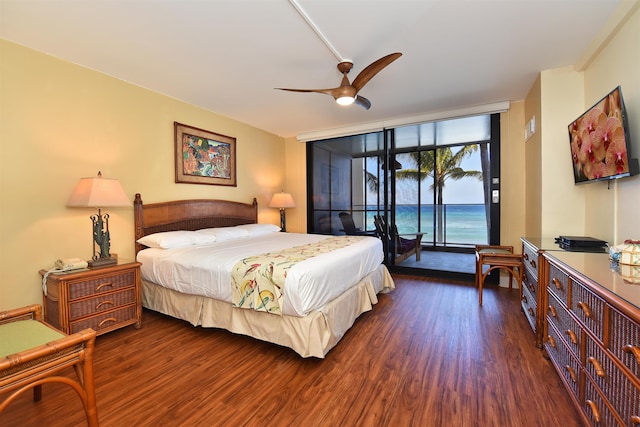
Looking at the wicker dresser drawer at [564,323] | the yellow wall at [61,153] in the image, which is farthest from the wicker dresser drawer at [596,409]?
the yellow wall at [61,153]

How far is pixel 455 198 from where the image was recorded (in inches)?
189

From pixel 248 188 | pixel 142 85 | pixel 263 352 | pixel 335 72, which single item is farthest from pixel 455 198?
pixel 142 85

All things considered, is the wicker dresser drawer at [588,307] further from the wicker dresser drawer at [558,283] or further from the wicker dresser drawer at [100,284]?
the wicker dresser drawer at [100,284]

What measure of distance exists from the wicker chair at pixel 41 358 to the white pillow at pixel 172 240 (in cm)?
133

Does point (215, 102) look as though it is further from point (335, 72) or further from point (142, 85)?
point (335, 72)

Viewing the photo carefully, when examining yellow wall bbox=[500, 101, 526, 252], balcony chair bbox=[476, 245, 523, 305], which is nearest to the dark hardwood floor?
balcony chair bbox=[476, 245, 523, 305]

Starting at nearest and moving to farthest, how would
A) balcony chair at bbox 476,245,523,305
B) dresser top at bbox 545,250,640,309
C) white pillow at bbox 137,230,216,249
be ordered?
1. dresser top at bbox 545,250,640,309
2. white pillow at bbox 137,230,216,249
3. balcony chair at bbox 476,245,523,305

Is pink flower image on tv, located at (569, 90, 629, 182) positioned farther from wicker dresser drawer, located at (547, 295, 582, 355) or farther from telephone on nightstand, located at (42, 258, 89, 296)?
telephone on nightstand, located at (42, 258, 89, 296)

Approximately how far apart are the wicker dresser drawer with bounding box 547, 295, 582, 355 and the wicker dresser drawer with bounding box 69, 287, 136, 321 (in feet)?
10.6

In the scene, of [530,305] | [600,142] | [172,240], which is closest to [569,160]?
[600,142]

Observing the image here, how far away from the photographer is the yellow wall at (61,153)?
220 cm

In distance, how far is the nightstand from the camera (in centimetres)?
209

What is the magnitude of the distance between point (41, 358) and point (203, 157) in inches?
116

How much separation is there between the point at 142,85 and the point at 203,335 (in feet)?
9.00
